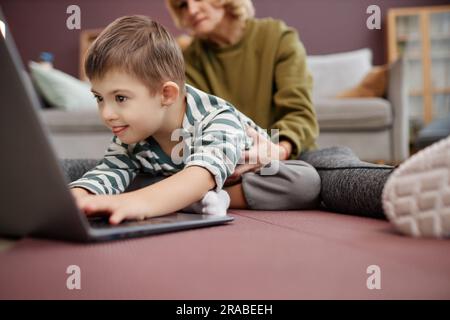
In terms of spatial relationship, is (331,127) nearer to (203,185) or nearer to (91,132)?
(91,132)

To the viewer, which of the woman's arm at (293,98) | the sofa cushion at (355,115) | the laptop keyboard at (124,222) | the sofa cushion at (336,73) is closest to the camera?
the laptop keyboard at (124,222)

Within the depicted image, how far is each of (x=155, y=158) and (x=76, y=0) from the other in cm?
408

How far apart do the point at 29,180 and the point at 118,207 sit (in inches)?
5.2

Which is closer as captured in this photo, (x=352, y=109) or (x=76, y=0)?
(x=352, y=109)

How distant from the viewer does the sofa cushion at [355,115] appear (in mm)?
2281

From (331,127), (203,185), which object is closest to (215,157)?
(203,185)

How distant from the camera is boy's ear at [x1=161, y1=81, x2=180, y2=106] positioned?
0.77 m

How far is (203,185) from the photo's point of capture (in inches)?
26.5

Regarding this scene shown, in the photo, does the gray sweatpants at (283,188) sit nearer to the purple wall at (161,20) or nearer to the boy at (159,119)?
the boy at (159,119)

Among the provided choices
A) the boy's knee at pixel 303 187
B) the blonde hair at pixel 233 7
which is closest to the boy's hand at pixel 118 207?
the boy's knee at pixel 303 187

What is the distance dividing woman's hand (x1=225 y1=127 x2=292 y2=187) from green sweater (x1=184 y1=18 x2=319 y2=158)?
0.73 ft

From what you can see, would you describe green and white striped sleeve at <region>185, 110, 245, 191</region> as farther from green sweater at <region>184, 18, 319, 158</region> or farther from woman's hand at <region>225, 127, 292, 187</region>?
green sweater at <region>184, 18, 319, 158</region>

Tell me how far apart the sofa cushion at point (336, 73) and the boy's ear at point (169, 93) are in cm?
214
